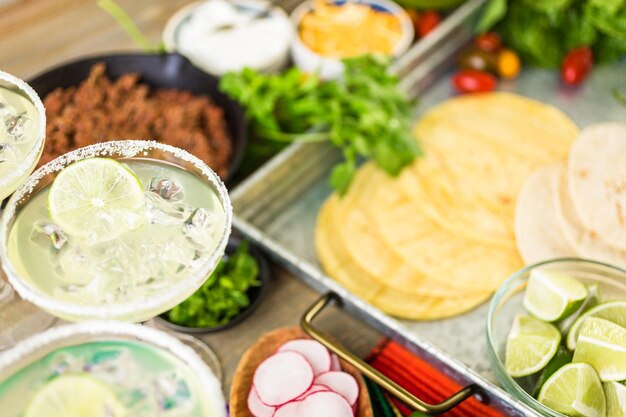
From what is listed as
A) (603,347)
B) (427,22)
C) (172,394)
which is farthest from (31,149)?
(427,22)

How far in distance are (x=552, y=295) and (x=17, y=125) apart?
133cm

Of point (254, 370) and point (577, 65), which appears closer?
point (254, 370)

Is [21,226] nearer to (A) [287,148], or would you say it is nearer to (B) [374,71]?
(A) [287,148]

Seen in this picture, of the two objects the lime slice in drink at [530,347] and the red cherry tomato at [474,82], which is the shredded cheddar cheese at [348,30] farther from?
the lime slice in drink at [530,347]

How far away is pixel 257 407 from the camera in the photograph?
1.46 meters

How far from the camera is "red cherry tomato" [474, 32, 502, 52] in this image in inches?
109

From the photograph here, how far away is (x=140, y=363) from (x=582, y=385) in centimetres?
98

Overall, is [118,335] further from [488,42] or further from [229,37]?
[488,42]

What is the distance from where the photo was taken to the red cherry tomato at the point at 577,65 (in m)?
2.67

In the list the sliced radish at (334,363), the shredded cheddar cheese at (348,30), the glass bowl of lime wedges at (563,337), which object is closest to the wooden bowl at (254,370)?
the sliced radish at (334,363)

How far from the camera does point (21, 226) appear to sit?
4.03ft

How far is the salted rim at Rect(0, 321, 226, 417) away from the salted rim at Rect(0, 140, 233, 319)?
0.09 ft

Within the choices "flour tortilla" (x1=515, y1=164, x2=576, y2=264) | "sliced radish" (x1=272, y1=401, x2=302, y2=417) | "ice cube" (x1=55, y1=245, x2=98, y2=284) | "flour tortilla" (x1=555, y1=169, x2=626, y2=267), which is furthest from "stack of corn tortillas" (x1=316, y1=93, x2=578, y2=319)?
"ice cube" (x1=55, y1=245, x2=98, y2=284)

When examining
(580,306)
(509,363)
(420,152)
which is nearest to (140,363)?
(509,363)
